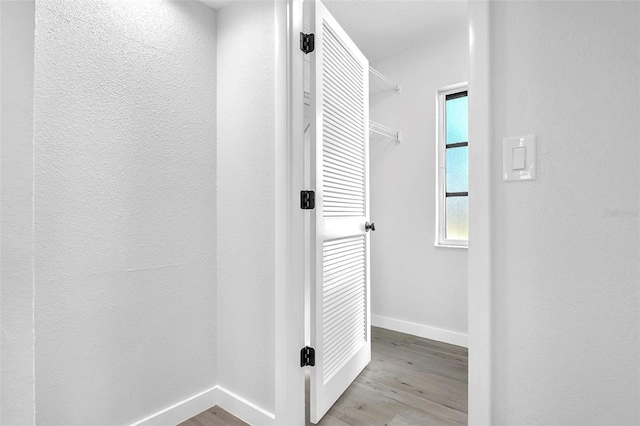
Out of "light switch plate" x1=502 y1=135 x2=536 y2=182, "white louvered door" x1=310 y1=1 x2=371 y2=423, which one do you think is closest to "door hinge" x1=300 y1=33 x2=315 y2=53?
"white louvered door" x1=310 y1=1 x2=371 y2=423

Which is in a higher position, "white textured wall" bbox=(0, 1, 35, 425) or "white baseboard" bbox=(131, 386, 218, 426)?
"white textured wall" bbox=(0, 1, 35, 425)

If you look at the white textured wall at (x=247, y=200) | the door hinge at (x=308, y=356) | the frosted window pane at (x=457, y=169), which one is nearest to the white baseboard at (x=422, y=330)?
the frosted window pane at (x=457, y=169)

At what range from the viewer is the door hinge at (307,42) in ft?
5.62

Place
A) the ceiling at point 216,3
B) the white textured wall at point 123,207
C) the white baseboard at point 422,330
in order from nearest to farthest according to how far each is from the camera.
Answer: the white textured wall at point 123,207, the ceiling at point 216,3, the white baseboard at point 422,330

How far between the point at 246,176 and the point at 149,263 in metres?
0.66

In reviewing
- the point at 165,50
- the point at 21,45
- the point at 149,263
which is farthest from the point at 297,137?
the point at 21,45

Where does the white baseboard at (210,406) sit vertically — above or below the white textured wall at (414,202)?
below

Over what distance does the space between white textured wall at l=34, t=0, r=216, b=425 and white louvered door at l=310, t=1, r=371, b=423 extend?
67 centimetres

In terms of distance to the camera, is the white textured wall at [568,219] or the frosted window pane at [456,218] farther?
the frosted window pane at [456,218]

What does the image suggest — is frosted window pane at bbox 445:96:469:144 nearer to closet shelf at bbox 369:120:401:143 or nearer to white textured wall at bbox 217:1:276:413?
closet shelf at bbox 369:120:401:143

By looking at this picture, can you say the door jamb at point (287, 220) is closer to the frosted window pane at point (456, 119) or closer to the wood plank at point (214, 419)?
the wood plank at point (214, 419)

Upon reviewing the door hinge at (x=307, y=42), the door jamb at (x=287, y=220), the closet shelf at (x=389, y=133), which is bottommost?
the door jamb at (x=287, y=220)

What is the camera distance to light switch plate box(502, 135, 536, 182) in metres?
1.02

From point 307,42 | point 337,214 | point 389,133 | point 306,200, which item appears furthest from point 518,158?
point 389,133
